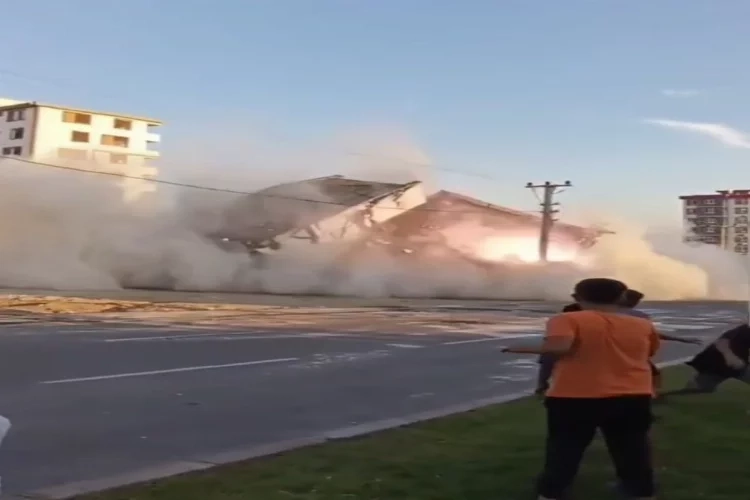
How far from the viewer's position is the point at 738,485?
5.58 metres

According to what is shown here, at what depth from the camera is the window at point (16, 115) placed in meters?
88.3

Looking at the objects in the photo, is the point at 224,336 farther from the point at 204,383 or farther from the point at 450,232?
the point at 450,232

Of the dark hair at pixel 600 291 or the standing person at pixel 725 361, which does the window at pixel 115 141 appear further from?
the dark hair at pixel 600 291

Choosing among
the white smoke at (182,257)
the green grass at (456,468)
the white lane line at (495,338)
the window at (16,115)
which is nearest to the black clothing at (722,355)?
the green grass at (456,468)

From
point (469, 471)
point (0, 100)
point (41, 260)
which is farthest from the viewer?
point (0, 100)

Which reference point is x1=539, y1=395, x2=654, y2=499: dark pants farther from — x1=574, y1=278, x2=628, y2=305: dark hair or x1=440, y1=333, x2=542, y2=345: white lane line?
x1=440, y1=333, x2=542, y2=345: white lane line

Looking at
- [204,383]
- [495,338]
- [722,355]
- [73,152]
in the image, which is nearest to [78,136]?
[73,152]

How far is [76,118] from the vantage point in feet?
309

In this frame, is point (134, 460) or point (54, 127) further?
point (54, 127)

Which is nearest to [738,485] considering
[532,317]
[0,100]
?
[532,317]

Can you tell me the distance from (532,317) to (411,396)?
17746mm

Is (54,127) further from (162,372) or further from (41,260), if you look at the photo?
(162,372)

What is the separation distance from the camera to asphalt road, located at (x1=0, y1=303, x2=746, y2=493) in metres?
7.02

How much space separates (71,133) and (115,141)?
17.7 feet
